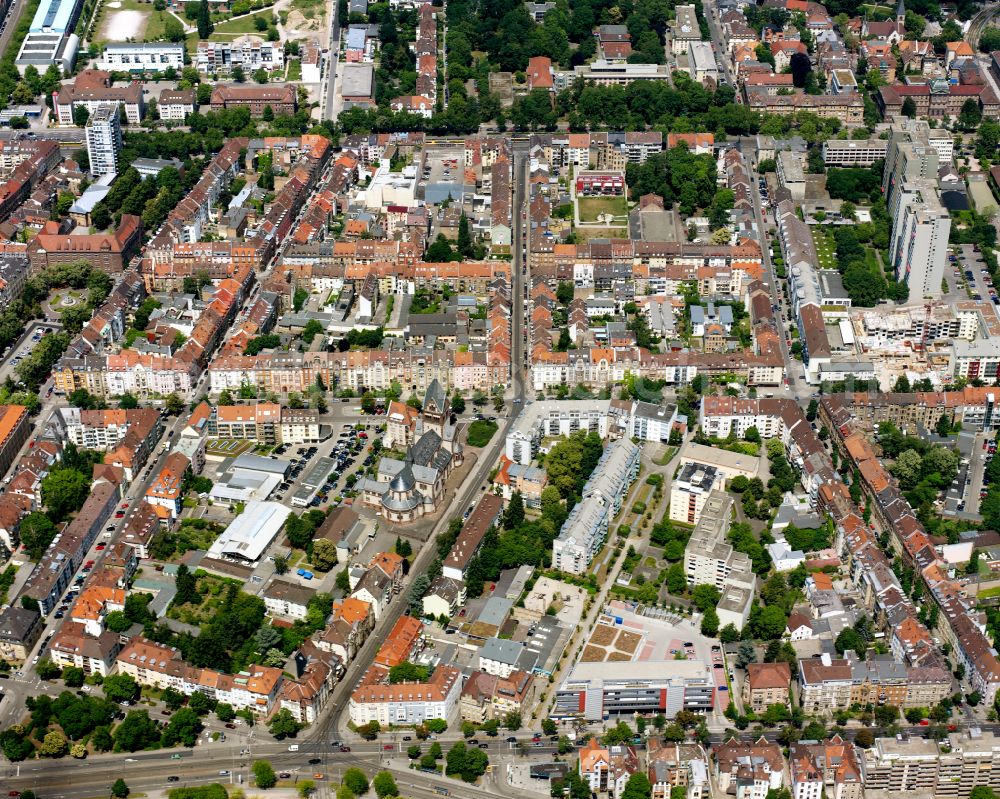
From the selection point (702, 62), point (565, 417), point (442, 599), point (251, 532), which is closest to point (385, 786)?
point (442, 599)

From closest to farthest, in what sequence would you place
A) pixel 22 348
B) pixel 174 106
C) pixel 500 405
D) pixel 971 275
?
pixel 500 405
pixel 22 348
pixel 971 275
pixel 174 106

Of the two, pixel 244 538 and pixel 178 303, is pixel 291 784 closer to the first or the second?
pixel 244 538

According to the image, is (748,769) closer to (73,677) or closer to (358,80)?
(73,677)

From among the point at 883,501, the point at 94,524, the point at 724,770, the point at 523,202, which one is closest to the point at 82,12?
the point at 523,202

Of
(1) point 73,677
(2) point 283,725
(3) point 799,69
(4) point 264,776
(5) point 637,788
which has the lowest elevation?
(1) point 73,677

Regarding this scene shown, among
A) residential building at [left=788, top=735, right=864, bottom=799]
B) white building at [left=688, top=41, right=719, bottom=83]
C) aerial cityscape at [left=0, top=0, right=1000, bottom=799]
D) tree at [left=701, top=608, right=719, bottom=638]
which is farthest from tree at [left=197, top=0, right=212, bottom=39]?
residential building at [left=788, top=735, right=864, bottom=799]

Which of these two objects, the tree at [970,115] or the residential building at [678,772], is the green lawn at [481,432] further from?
the tree at [970,115]

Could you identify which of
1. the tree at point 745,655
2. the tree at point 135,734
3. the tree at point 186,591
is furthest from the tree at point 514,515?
the tree at point 135,734

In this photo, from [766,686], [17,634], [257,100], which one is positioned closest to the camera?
[766,686]
